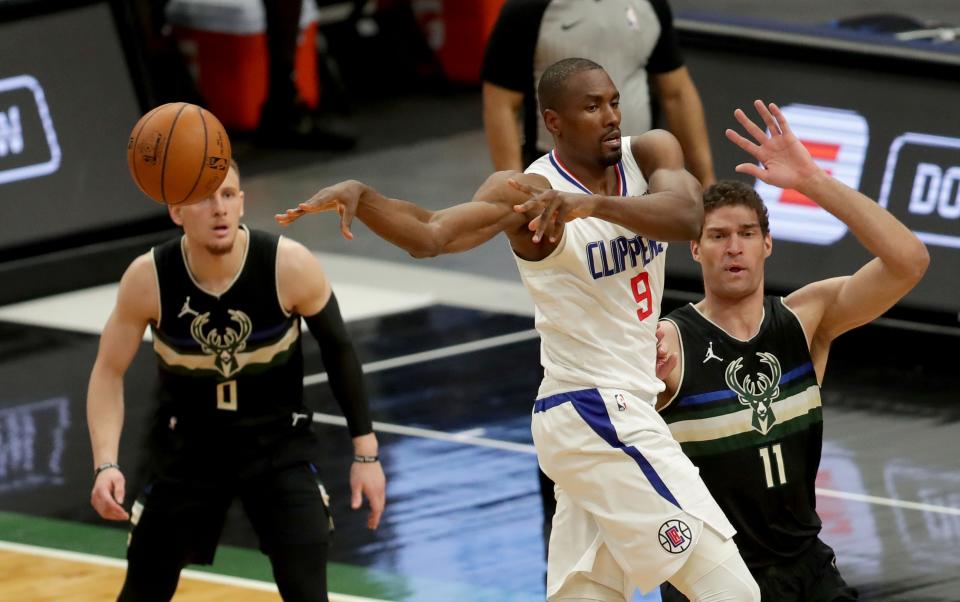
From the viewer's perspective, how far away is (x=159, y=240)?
12109 millimetres

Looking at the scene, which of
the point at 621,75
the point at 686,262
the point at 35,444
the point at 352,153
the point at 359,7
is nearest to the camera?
the point at 621,75

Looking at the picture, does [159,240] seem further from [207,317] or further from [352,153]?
[207,317]

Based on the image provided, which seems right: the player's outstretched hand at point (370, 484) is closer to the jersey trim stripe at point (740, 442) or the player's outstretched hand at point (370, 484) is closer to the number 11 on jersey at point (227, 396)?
the number 11 on jersey at point (227, 396)

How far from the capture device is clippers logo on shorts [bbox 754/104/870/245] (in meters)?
10.1

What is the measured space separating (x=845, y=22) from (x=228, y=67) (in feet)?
18.3

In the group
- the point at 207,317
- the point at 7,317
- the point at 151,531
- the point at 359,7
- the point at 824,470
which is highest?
the point at 207,317

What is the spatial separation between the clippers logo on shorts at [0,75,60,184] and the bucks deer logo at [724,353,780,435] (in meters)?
6.79

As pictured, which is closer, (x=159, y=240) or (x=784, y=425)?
(x=784, y=425)

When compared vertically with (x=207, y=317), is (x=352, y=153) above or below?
below

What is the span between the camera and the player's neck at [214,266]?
20.5ft

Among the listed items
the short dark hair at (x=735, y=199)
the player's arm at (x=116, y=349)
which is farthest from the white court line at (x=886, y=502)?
the player's arm at (x=116, y=349)

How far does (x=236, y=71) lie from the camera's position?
1627 cm

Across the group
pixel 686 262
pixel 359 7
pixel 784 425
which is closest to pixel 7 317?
pixel 686 262

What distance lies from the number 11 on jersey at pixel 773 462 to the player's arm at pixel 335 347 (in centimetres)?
126
